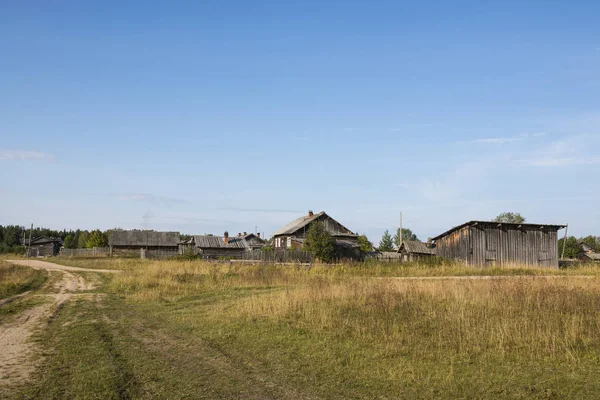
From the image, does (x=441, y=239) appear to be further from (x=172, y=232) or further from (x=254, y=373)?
(x=172, y=232)

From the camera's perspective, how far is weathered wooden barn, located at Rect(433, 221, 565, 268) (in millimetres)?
43188

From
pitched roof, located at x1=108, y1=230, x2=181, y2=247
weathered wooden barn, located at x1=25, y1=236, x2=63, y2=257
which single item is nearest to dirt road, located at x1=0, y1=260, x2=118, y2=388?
pitched roof, located at x1=108, y1=230, x2=181, y2=247

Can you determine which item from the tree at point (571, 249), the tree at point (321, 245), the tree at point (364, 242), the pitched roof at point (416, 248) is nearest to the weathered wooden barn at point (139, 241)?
the tree at point (364, 242)

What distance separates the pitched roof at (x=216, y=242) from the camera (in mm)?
77562

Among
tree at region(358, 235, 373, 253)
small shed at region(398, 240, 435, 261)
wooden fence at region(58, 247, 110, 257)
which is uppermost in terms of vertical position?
tree at region(358, 235, 373, 253)

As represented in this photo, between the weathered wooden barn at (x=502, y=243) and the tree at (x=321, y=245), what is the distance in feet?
41.0

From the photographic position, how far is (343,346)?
1068 cm

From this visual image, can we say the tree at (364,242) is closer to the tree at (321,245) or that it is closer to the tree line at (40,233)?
the tree at (321,245)

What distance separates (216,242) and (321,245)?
30.3 meters

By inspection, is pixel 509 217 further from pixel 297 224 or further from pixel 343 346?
pixel 343 346

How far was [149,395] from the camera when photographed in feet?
25.2

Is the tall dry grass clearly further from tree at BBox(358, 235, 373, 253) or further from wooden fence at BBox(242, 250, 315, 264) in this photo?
tree at BBox(358, 235, 373, 253)

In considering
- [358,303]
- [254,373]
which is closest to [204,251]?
[358,303]

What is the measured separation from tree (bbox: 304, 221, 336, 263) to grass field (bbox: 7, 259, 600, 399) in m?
34.6
